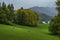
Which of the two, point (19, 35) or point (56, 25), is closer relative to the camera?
point (19, 35)

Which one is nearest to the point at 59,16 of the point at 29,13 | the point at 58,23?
the point at 58,23

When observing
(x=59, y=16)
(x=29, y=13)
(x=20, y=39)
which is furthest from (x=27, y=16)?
(x=20, y=39)

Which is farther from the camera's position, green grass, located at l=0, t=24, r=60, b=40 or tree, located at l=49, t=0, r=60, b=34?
tree, located at l=49, t=0, r=60, b=34

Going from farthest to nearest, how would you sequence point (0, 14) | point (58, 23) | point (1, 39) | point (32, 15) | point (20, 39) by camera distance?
1. point (32, 15)
2. point (0, 14)
3. point (58, 23)
4. point (20, 39)
5. point (1, 39)

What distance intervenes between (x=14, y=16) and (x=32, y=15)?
8.51 m

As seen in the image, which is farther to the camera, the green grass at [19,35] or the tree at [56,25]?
the tree at [56,25]

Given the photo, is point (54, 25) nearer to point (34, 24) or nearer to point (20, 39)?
point (20, 39)

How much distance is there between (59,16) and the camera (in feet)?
185

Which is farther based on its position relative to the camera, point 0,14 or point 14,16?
point 14,16

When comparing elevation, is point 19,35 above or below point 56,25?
below

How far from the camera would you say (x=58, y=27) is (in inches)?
2165

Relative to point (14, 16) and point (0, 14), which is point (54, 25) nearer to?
point (0, 14)

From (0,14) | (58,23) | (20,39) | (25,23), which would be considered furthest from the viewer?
(25,23)

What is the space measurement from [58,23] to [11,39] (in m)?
27.7
